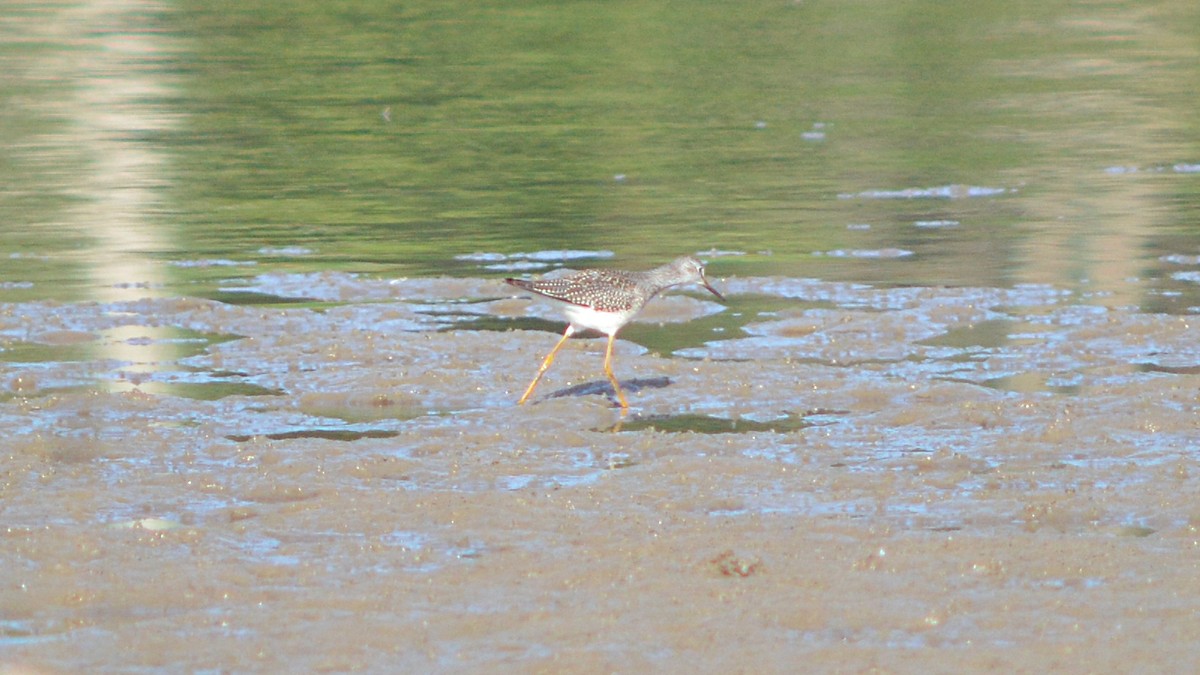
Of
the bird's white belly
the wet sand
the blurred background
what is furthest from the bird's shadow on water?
the blurred background

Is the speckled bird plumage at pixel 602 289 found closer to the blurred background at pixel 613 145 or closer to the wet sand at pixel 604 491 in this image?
the wet sand at pixel 604 491

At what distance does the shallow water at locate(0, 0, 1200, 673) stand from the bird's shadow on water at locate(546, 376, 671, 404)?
0.06 m

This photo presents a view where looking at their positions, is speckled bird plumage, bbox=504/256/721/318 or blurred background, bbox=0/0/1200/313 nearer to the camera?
speckled bird plumage, bbox=504/256/721/318

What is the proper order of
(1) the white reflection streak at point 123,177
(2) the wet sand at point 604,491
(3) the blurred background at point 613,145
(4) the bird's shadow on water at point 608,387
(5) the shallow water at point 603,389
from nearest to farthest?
1. (2) the wet sand at point 604,491
2. (5) the shallow water at point 603,389
3. (4) the bird's shadow on water at point 608,387
4. (1) the white reflection streak at point 123,177
5. (3) the blurred background at point 613,145

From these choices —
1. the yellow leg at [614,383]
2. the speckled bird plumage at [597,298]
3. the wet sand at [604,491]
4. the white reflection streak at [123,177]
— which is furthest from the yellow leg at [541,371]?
the white reflection streak at [123,177]

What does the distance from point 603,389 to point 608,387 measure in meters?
0.04

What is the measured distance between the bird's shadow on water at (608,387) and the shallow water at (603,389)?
6cm

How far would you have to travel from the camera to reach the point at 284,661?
19.0ft

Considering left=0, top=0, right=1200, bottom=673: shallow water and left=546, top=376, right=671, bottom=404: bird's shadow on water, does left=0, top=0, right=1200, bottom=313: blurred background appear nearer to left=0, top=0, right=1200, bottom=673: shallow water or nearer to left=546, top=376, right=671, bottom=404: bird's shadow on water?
left=0, top=0, right=1200, bottom=673: shallow water

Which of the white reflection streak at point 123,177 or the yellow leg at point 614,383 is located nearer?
the yellow leg at point 614,383

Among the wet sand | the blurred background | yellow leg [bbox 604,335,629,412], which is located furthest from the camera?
the blurred background

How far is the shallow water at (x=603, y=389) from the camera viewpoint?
6.18 m

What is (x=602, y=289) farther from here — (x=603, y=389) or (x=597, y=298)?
(x=603, y=389)

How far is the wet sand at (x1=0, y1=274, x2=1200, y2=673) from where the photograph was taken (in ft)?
19.7
